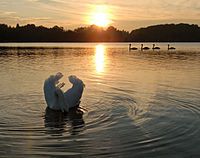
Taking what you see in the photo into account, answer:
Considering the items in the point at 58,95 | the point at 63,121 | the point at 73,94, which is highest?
the point at 58,95

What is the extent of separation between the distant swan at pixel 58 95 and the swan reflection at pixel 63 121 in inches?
12.5

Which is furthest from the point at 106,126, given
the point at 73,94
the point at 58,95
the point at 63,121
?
the point at 73,94

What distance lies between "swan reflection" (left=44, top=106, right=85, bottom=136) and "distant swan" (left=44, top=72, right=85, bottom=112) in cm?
32

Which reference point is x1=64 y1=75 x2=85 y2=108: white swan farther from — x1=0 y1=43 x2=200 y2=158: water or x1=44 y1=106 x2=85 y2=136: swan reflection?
x1=0 y1=43 x2=200 y2=158: water

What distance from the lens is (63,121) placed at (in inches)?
485

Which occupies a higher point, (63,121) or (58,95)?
(58,95)

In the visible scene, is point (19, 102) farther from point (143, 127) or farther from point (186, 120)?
point (186, 120)

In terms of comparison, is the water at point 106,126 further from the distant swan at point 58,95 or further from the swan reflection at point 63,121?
the distant swan at point 58,95

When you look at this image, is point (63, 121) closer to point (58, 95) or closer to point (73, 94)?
point (58, 95)

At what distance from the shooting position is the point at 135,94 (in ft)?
59.3

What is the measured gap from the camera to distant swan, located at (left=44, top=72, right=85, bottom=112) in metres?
13.1

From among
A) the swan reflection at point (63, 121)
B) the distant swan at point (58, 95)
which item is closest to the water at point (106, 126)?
the swan reflection at point (63, 121)

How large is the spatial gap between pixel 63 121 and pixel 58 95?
1.35 metres

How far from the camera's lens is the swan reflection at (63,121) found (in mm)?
11010
